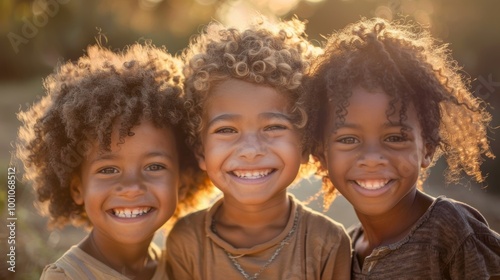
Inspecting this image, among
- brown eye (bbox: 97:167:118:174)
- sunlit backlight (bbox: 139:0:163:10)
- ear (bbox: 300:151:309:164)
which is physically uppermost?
sunlit backlight (bbox: 139:0:163:10)

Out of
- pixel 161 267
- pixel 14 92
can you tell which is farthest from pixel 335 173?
pixel 14 92

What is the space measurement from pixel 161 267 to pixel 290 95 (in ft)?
3.44

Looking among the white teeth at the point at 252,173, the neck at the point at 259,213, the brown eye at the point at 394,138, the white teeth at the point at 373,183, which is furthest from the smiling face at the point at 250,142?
the brown eye at the point at 394,138

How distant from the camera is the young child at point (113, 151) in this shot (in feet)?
9.69

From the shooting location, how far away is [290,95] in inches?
122

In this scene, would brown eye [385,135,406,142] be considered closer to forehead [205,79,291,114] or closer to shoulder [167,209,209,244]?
forehead [205,79,291,114]

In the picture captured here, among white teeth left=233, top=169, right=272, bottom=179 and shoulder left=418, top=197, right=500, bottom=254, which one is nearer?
shoulder left=418, top=197, right=500, bottom=254

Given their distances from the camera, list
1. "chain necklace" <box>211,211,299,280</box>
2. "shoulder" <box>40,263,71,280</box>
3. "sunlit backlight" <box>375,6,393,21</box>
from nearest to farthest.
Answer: "shoulder" <box>40,263,71,280</box> → "chain necklace" <box>211,211,299,280</box> → "sunlit backlight" <box>375,6,393,21</box>

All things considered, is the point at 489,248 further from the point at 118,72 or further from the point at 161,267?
the point at 118,72

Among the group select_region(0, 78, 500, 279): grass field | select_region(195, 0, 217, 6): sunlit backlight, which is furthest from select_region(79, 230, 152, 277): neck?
select_region(195, 0, 217, 6): sunlit backlight

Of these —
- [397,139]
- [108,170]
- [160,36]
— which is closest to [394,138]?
[397,139]

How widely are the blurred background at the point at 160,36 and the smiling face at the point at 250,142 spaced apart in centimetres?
65

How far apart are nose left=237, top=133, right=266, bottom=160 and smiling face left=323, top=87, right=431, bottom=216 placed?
327 millimetres

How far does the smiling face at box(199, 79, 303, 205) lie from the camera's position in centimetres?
302
